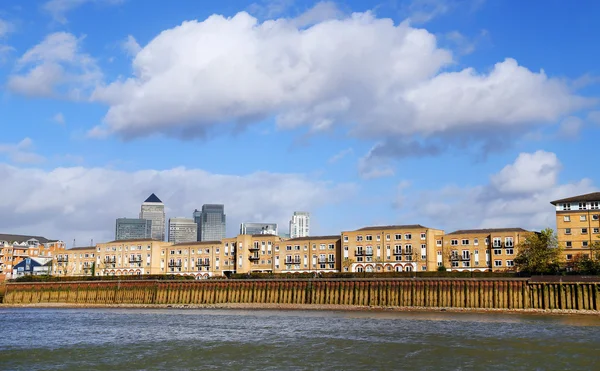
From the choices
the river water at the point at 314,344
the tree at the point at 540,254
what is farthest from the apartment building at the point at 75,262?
the tree at the point at 540,254

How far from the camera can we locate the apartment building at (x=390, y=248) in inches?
5349

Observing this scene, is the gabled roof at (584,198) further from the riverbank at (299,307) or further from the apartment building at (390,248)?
the riverbank at (299,307)

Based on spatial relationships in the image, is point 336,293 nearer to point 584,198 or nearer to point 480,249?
point 480,249

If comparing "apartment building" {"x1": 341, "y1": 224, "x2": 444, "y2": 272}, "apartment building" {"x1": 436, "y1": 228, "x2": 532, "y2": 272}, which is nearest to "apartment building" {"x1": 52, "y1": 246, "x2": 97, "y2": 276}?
"apartment building" {"x1": 341, "y1": 224, "x2": 444, "y2": 272}

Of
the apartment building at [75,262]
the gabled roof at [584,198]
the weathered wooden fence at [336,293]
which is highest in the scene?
the gabled roof at [584,198]

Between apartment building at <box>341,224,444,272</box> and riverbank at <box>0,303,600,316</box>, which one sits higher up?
apartment building at <box>341,224,444,272</box>

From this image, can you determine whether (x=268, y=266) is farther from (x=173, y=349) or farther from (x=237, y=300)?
(x=173, y=349)

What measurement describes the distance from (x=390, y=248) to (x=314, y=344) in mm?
86619

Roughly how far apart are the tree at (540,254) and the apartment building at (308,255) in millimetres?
43511

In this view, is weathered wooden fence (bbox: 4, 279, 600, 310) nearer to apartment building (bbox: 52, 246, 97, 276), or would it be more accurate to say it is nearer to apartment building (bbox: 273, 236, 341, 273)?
apartment building (bbox: 273, 236, 341, 273)

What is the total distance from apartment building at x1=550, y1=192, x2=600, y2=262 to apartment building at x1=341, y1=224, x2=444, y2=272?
2779 centimetres

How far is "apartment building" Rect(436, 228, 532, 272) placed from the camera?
422 ft

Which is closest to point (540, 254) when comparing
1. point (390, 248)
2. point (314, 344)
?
point (390, 248)

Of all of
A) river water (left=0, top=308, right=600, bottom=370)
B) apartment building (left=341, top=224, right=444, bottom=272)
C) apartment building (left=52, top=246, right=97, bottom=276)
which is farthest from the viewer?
apartment building (left=52, top=246, right=97, bottom=276)
